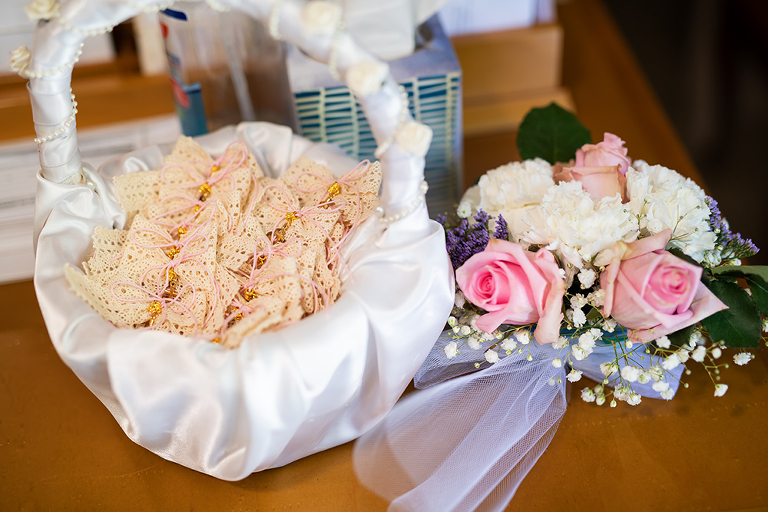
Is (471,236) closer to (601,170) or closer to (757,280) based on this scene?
(601,170)

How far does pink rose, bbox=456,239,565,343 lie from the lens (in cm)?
49

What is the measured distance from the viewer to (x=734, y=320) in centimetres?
52

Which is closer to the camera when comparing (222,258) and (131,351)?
(131,351)

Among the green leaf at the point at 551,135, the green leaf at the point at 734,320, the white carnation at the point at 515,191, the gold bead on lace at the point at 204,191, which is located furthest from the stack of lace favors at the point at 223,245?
the green leaf at the point at 734,320

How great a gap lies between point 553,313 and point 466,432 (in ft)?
0.47

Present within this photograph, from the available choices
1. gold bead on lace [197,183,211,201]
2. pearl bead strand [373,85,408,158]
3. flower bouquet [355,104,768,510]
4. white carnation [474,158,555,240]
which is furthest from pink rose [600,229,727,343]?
gold bead on lace [197,183,211,201]

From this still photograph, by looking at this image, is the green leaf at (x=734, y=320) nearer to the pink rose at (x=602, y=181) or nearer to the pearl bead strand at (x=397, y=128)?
the pink rose at (x=602, y=181)

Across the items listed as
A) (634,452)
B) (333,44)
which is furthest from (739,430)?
(333,44)

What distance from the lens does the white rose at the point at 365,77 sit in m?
0.41

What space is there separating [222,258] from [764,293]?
1.62 feet

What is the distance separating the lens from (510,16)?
0.91 metres

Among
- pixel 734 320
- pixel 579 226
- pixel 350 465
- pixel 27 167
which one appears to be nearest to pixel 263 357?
pixel 350 465

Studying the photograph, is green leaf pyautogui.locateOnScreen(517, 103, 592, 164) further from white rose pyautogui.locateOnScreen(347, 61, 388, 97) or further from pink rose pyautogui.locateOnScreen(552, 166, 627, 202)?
white rose pyautogui.locateOnScreen(347, 61, 388, 97)

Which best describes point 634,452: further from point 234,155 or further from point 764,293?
point 234,155
